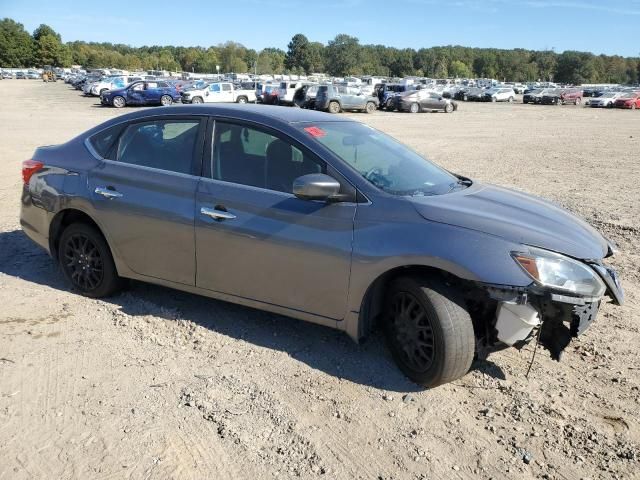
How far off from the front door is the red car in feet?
171

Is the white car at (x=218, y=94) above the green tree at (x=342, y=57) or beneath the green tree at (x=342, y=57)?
beneath

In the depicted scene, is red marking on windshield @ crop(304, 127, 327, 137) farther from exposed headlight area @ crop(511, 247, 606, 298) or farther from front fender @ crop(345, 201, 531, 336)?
exposed headlight area @ crop(511, 247, 606, 298)

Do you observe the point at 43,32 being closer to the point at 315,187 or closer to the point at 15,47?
the point at 15,47

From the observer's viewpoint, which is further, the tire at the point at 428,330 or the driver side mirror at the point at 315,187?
the driver side mirror at the point at 315,187

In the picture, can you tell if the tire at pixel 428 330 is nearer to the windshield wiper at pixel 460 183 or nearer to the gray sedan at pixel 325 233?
the gray sedan at pixel 325 233

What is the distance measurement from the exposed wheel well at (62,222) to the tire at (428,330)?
262 cm

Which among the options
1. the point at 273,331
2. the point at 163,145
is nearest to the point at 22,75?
the point at 163,145

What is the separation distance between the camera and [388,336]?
3723 millimetres

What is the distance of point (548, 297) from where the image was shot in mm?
3160

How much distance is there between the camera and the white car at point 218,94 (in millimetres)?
36625

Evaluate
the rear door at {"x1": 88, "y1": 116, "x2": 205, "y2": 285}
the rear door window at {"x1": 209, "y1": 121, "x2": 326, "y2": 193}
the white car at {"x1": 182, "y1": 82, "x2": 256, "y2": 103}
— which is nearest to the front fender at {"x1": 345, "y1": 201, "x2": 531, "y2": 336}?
the rear door window at {"x1": 209, "y1": 121, "x2": 326, "y2": 193}

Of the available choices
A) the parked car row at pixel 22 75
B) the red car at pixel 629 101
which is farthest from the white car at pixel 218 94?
the parked car row at pixel 22 75

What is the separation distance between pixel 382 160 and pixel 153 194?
1736mm

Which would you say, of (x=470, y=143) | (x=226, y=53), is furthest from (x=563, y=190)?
(x=226, y=53)
